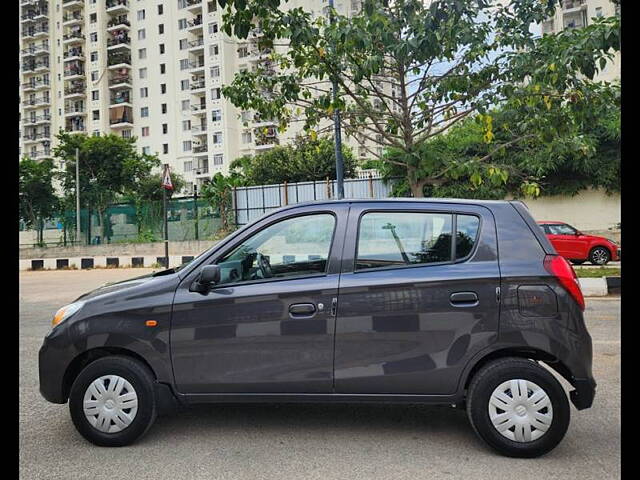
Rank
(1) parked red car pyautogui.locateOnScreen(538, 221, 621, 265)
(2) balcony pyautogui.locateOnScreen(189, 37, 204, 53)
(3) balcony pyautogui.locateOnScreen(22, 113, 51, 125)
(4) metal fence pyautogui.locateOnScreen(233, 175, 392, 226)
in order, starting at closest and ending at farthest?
1. (1) parked red car pyautogui.locateOnScreen(538, 221, 621, 265)
2. (4) metal fence pyautogui.locateOnScreen(233, 175, 392, 226)
3. (2) balcony pyautogui.locateOnScreen(189, 37, 204, 53)
4. (3) balcony pyautogui.locateOnScreen(22, 113, 51, 125)

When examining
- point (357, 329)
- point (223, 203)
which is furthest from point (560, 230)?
point (357, 329)

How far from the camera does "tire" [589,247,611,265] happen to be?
1578 cm

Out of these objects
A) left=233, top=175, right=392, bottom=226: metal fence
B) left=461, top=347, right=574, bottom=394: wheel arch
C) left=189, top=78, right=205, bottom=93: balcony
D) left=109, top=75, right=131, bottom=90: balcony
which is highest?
left=109, top=75, right=131, bottom=90: balcony

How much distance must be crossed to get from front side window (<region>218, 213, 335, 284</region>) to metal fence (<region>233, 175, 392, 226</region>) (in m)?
17.1

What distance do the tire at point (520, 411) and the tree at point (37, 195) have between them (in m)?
Result: 27.9

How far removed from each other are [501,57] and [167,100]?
54862mm

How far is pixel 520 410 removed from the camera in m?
3.13

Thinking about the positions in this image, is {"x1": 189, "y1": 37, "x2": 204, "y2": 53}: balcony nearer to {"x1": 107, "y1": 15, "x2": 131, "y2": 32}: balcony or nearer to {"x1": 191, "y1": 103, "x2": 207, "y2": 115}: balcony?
{"x1": 191, "y1": 103, "x2": 207, "y2": 115}: balcony

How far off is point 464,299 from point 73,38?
223ft

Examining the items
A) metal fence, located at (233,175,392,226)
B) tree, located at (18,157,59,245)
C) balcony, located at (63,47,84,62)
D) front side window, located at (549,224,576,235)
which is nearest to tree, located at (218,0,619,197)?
front side window, located at (549,224,576,235)

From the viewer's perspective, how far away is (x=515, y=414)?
10.3 feet

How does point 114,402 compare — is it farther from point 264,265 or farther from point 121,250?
point 121,250

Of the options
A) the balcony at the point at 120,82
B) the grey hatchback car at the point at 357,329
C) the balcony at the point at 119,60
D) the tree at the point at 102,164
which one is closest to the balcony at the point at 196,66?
the balcony at the point at 119,60

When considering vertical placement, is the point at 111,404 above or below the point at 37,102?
below
